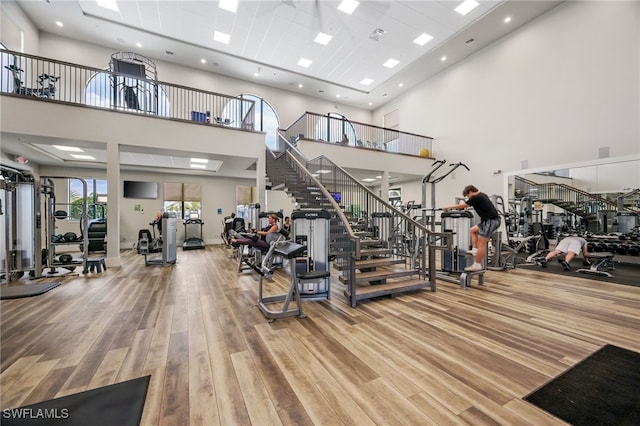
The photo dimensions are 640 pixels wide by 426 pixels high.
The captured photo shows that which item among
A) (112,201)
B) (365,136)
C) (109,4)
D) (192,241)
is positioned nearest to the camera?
(112,201)

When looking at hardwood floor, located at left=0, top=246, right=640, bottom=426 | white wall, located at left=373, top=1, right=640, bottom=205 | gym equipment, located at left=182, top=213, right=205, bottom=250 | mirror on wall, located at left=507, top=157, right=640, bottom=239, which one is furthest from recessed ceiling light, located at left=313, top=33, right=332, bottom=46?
hardwood floor, located at left=0, top=246, right=640, bottom=426

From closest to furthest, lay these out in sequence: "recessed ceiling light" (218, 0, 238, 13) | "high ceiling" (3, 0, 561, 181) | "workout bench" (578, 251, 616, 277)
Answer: "workout bench" (578, 251, 616, 277) → "recessed ceiling light" (218, 0, 238, 13) → "high ceiling" (3, 0, 561, 181)

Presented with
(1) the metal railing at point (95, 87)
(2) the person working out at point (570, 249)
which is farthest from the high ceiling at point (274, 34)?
(2) the person working out at point (570, 249)

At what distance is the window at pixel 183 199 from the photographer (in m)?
10.9

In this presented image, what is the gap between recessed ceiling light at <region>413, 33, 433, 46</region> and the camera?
29.3 ft

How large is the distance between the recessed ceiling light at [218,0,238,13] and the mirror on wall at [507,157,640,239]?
1021cm

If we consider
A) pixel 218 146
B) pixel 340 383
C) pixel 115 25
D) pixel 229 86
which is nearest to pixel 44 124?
pixel 218 146

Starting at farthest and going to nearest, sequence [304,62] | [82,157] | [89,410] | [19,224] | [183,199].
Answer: [183,199] < [304,62] < [82,157] < [19,224] < [89,410]

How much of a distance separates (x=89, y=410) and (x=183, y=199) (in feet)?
35.3

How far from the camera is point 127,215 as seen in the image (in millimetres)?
10203

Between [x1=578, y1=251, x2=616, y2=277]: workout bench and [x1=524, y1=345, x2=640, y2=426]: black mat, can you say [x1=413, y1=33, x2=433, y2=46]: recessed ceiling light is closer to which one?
[x1=578, y1=251, x2=616, y2=277]: workout bench

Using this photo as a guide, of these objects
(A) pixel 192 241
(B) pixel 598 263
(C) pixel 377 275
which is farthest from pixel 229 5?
(B) pixel 598 263

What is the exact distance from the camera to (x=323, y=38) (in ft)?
29.7

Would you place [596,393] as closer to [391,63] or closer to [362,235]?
[362,235]
